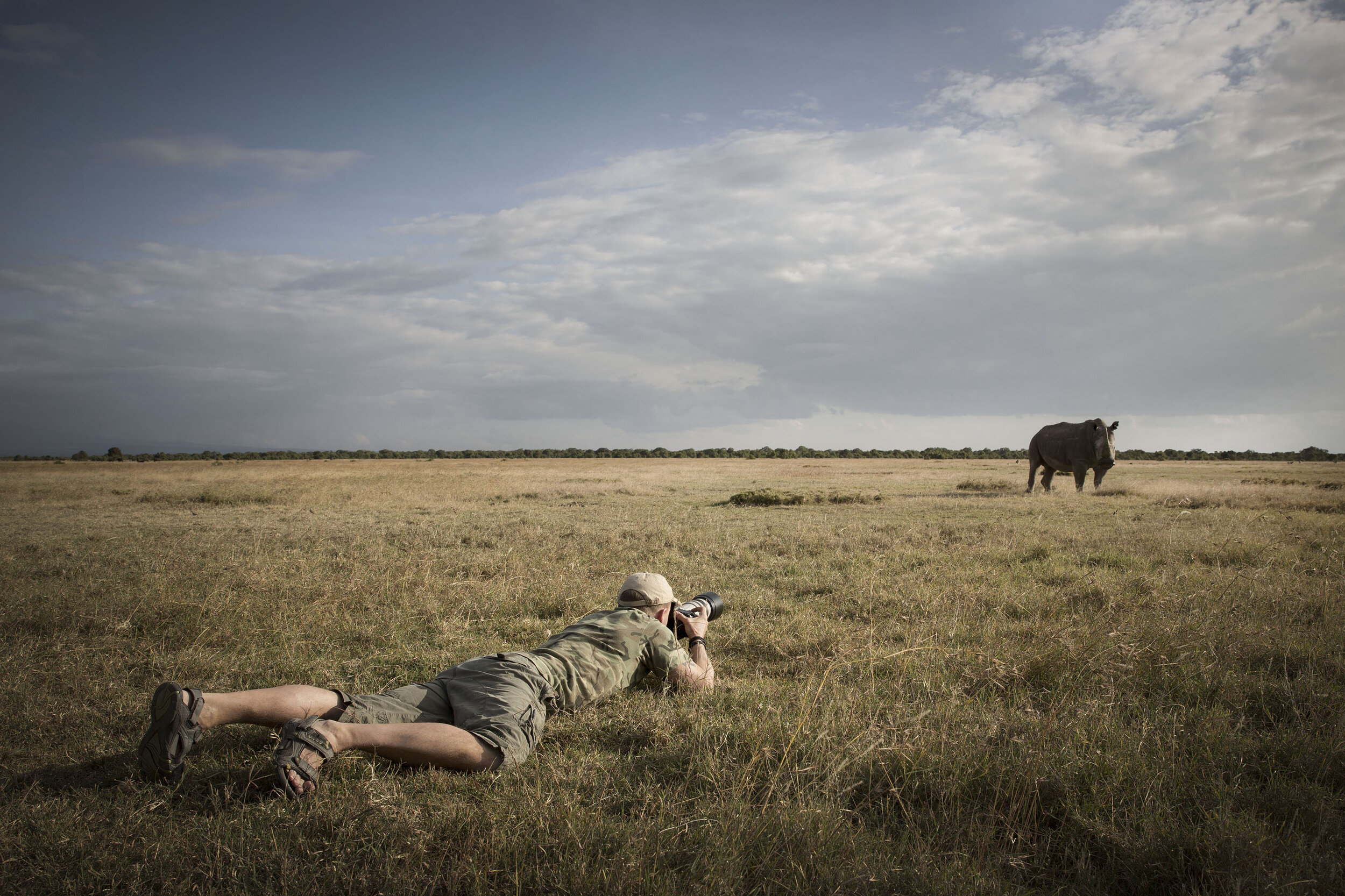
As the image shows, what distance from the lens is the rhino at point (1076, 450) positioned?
22.7 meters

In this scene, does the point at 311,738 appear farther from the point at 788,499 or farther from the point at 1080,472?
the point at 1080,472

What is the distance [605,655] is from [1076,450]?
24.5 metres

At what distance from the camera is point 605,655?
4.56 m

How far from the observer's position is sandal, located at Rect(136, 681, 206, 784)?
3.29 metres

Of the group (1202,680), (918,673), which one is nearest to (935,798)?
(918,673)

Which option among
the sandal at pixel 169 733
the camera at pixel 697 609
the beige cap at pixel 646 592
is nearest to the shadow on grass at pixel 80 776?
the sandal at pixel 169 733

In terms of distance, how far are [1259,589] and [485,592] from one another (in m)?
9.14

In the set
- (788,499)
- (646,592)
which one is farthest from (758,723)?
(788,499)

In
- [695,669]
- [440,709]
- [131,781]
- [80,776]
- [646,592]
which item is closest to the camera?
[131,781]

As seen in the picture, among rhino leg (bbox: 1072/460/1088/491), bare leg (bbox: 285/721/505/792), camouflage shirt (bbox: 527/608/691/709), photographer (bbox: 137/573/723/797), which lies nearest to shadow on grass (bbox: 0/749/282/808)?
A: photographer (bbox: 137/573/723/797)

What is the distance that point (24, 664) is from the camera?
5336 mm

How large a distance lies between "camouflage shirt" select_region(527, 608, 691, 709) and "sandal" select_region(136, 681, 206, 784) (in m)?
1.85

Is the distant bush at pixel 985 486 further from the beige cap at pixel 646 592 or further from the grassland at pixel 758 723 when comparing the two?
the beige cap at pixel 646 592

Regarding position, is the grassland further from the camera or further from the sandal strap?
the camera
